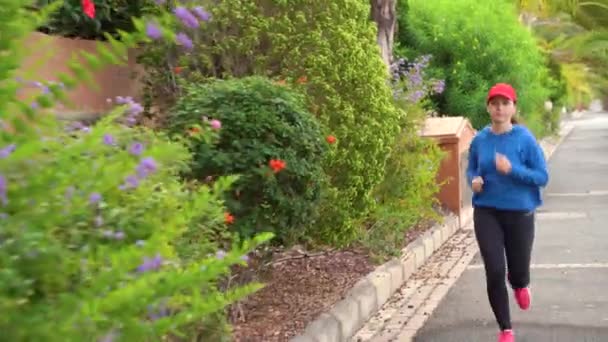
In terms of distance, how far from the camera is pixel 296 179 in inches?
243

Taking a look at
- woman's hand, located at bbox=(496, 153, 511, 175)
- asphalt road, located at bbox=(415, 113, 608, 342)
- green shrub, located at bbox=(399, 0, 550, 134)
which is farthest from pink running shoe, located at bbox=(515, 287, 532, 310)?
green shrub, located at bbox=(399, 0, 550, 134)

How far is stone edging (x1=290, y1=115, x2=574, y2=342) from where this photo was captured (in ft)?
20.5

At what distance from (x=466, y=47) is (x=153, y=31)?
1569 centimetres

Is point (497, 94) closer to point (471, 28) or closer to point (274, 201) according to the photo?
point (274, 201)

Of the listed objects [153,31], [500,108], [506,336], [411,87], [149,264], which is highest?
[411,87]

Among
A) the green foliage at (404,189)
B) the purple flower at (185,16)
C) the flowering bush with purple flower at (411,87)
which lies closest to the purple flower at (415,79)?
the flowering bush with purple flower at (411,87)

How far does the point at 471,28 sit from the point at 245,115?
12124mm

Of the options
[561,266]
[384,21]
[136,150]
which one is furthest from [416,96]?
[136,150]

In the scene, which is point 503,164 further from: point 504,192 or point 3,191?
point 3,191

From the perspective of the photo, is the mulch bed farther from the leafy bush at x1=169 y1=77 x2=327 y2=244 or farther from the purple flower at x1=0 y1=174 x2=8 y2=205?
the purple flower at x1=0 y1=174 x2=8 y2=205

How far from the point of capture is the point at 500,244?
20.5 ft

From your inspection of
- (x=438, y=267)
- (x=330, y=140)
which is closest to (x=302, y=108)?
(x=330, y=140)

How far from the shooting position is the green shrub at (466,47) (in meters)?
17.5

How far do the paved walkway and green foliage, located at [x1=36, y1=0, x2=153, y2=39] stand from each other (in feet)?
10.3
